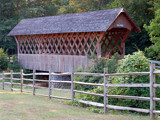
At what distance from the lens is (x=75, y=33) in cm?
2255

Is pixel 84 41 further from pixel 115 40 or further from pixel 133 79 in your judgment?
pixel 133 79

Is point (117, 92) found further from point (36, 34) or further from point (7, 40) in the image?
point (7, 40)

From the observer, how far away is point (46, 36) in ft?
81.9

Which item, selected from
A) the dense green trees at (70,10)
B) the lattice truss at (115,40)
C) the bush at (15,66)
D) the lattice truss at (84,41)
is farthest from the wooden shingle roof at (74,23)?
the dense green trees at (70,10)

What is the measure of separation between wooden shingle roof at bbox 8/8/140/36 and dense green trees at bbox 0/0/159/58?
22.1ft

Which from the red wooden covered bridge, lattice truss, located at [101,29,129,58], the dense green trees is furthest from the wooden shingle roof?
the dense green trees

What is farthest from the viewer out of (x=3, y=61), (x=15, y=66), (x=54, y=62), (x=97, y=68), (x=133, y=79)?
(x=3, y=61)

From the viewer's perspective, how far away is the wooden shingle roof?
1968 centimetres

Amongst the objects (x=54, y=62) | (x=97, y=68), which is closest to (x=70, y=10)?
(x=54, y=62)

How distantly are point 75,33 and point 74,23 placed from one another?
0.82 m

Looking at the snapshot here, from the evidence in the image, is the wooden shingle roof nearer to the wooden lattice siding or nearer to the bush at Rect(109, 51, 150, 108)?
the wooden lattice siding

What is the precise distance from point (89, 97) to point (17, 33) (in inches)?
741

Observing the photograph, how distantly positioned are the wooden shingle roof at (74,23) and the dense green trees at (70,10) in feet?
22.1

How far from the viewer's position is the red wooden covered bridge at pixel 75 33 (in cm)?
1995
